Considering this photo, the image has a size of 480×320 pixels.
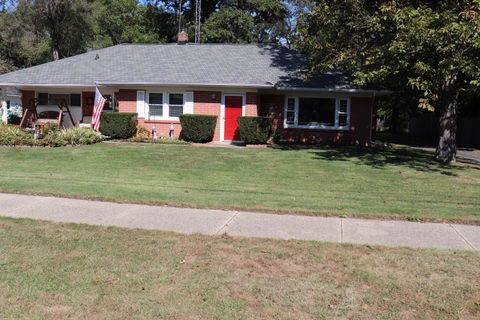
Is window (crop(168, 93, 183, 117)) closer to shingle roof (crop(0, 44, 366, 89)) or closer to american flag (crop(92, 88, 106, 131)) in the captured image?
shingle roof (crop(0, 44, 366, 89))

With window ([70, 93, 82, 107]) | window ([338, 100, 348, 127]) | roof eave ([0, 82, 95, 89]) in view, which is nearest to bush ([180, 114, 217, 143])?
window ([338, 100, 348, 127])

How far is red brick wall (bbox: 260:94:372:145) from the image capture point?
2277 cm

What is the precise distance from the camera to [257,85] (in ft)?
71.6

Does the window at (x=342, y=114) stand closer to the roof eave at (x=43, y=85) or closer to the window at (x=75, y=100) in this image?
the roof eave at (x=43, y=85)

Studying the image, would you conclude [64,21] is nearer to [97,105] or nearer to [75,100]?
[75,100]

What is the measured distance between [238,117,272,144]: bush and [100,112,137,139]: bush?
5359 millimetres

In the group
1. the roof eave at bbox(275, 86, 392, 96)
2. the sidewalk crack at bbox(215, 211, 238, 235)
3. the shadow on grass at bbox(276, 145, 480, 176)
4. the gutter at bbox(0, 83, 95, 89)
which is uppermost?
the roof eave at bbox(275, 86, 392, 96)

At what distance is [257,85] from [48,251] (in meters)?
16.8

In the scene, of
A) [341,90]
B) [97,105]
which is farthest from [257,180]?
[97,105]

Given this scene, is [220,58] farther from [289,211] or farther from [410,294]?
[410,294]

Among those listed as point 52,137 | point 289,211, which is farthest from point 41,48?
point 289,211

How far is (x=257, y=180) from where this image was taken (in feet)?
39.6

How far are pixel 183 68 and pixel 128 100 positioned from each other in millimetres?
3231

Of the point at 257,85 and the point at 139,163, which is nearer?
the point at 139,163
